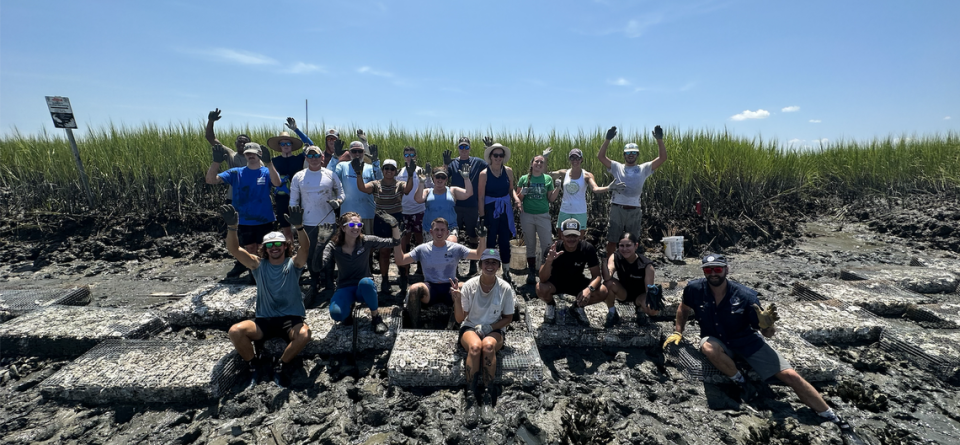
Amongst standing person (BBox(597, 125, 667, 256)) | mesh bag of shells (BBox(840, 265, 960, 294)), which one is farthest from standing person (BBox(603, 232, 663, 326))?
mesh bag of shells (BBox(840, 265, 960, 294))

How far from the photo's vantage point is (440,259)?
173 inches

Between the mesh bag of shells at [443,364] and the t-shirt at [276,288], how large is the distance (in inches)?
43.1

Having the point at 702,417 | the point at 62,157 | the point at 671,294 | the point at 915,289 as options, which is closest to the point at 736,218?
the point at 915,289

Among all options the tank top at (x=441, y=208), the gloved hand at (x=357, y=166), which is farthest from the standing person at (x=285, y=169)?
the tank top at (x=441, y=208)

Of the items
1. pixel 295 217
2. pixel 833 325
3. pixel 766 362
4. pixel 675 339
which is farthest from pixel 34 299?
pixel 833 325

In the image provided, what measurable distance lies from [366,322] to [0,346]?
11.6 feet

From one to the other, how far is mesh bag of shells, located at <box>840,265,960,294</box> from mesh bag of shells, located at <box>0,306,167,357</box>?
9237 mm

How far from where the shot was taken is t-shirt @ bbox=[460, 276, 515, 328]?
3781 mm

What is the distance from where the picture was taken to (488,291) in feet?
12.6

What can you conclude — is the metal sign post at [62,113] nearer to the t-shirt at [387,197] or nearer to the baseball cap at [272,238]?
the t-shirt at [387,197]

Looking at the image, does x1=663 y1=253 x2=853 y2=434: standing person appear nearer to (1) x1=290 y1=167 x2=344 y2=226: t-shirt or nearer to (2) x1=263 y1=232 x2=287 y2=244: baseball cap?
(2) x1=263 y1=232 x2=287 y2=244: baseball cap

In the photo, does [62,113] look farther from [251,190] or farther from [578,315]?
[578,315]

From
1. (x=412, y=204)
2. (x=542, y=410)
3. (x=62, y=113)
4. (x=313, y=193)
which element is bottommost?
(x=542, y=410)

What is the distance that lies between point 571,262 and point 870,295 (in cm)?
387
